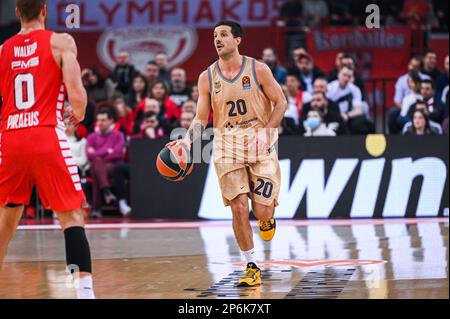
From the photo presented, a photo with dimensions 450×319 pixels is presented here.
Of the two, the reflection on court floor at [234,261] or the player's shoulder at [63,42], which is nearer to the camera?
the player's shoulder at [63,42]

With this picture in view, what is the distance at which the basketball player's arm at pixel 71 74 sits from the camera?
7105mm

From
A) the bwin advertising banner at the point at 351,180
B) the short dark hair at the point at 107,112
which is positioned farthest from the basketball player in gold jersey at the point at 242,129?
the short dark hair at the point at 107,112

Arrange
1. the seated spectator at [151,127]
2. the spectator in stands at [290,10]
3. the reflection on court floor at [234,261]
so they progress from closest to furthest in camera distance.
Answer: the reflection on court floor at [234,261], the seated spectator at [151,127], the spectator in stands at [290,10]

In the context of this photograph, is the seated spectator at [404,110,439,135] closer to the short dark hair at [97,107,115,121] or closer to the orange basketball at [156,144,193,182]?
the short dark hair at [97,107,115,121]

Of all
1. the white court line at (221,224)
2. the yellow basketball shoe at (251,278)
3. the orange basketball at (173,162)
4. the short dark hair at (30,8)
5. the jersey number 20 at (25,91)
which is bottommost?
the white court line at (221,224)

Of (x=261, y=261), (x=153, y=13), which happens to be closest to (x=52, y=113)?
(x=261, y=261)

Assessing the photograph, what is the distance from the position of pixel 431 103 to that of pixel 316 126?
1.98m

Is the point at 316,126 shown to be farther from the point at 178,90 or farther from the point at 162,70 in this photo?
the point at 162,70

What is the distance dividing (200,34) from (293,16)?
218 cm

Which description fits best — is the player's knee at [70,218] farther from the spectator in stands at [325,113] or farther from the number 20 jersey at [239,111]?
the spectator in stands at [325,113]

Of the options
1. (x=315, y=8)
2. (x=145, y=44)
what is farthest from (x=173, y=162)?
(x=145, y=44)

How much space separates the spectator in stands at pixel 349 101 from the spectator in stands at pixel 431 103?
0.77m

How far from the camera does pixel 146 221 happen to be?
15602mm

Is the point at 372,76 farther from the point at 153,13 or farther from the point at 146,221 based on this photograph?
the point at 146,221
